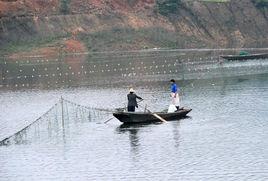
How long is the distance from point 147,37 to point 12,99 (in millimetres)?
103221

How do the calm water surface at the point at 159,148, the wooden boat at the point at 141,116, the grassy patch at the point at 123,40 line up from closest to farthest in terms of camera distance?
the calm water surface at the point at 159,148 → the wooden boat at the point at 141,116 → the grassy patch at the point at 123,40

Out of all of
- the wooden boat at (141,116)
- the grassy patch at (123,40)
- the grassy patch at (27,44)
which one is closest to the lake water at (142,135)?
the wooden boat at (141,116)

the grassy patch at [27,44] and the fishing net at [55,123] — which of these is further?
the grassy patch at [27,44]

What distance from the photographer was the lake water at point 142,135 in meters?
50.0

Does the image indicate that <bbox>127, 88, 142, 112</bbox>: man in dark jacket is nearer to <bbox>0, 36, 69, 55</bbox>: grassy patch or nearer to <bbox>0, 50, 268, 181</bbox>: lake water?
<bbox>0, 50, 268, 181</bbox>: lake water

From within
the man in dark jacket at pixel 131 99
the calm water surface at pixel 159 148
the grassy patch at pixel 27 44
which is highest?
the grassy patch at pixel 27 44

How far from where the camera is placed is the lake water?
50.0 m

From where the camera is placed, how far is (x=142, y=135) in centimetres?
6238

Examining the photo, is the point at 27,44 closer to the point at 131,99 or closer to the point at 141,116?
the point at 131,99

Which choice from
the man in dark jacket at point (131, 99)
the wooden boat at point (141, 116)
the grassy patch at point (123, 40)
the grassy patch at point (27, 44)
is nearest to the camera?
the wooden boat at point (141, 116)

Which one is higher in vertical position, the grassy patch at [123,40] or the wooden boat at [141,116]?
→ the grassy patch at [123,40]

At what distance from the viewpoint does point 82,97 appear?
94.4 m

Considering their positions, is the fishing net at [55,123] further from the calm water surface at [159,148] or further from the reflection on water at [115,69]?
the reflection on water at [115,69]

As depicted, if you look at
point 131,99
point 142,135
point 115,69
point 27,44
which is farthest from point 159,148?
point 27,44
